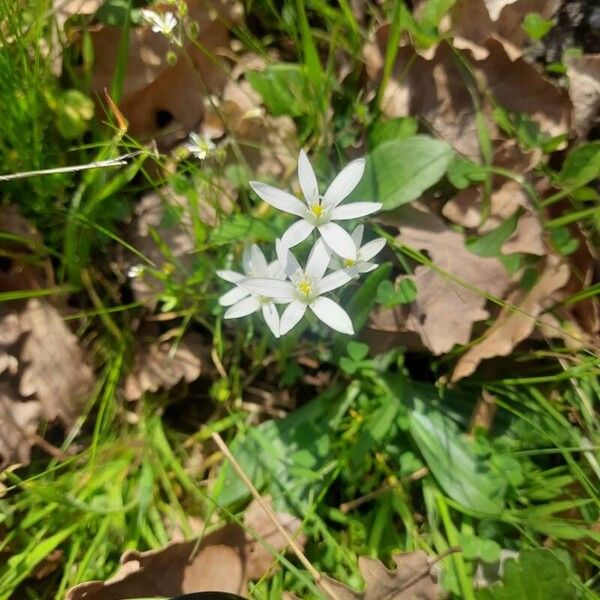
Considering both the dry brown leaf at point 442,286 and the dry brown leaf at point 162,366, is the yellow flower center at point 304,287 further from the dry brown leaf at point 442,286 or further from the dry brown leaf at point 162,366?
the dry brown leaf at point 162,366

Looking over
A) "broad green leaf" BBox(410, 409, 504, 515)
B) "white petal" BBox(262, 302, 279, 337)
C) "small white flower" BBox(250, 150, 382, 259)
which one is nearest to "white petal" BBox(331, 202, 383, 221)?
"small white flower" BBox(250, 150, 382, 259)

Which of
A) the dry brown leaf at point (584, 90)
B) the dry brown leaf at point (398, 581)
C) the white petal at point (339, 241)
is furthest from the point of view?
the dry brown leaf at point (584, 90)

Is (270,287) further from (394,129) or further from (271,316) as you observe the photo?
(394,129)

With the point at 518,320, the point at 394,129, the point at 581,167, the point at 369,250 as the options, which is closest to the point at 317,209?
the point at 369,250

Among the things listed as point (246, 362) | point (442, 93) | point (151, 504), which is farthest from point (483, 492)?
point (442, 93)

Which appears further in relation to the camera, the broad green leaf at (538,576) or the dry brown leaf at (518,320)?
the dry brown leaf at (518,320)

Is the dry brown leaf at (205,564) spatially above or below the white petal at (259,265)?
below

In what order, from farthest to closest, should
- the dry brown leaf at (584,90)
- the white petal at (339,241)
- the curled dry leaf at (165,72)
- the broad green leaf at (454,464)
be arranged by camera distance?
1. the curled dry leaf at (165,72)
2. the dry brown leaf at (584,90)
3. the broad green leaf at (454,464)
4. the white petal at (339,241)

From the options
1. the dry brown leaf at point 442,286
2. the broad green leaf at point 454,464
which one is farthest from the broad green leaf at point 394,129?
the broad green leaf at point 454,464
